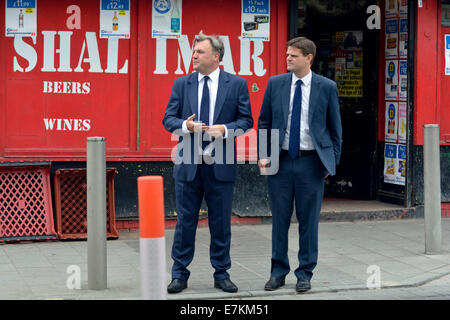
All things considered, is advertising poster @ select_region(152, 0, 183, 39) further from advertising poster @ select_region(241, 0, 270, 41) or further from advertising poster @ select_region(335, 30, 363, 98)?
advertising poster @ select_region(335, 30, 363, 98)

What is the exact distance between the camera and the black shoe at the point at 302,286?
6.76 metres

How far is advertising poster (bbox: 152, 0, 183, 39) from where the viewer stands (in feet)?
31.6

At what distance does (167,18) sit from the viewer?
31.8 feet

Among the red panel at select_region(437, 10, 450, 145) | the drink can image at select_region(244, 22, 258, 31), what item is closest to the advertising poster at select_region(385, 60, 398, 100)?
the red panel at select_region(437, 10, 450, 145)

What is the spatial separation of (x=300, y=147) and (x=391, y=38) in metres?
4.53

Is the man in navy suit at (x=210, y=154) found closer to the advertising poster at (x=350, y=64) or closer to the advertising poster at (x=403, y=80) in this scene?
the advertising poster at (x=403, y=80)

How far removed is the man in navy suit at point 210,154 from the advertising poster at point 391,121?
175 inches

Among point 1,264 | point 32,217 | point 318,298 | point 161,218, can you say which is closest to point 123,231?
point 32,217

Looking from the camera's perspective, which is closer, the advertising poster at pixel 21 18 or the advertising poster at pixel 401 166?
the advertising poster at pixel 21 18

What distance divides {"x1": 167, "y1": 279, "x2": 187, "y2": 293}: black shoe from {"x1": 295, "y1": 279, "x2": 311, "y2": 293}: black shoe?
3.05 ft

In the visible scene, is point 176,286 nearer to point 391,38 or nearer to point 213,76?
point 213,76

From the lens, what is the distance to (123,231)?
375 inches

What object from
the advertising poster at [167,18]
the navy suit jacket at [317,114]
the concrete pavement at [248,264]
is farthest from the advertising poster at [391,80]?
the navy suit jacket at [317,114]
